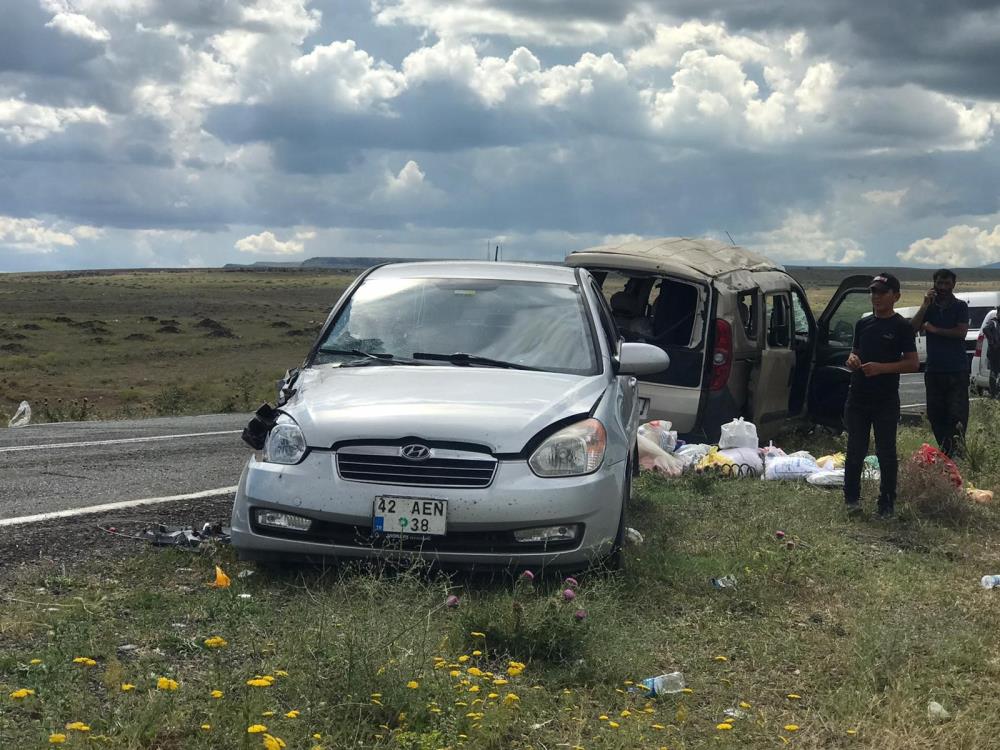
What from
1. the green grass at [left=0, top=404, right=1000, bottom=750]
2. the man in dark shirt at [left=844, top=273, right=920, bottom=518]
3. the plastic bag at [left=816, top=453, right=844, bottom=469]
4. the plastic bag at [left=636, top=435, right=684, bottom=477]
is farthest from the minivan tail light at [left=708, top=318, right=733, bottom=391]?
the green grass at [left=0, top=404, right=1000, bottom=750]

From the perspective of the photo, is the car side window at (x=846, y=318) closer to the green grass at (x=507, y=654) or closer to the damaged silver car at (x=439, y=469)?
the green grass at (x=507, y=654)

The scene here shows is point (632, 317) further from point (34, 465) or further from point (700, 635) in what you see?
point (700, 635)

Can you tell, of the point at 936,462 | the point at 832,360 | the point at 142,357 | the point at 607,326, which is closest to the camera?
the point at 607,326

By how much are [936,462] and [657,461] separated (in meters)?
2.25

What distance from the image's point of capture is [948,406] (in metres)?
10.7

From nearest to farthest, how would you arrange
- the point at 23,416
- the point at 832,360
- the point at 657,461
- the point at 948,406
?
the point at 657,461 → the point at 948,406 → the point at 832,360 → the point at 23,416

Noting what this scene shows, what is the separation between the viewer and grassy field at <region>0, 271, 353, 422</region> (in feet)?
80.8

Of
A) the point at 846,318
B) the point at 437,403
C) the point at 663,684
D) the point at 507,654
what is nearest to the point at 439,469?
the point at 437,403

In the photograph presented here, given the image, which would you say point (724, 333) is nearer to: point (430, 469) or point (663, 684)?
point (430, 469)

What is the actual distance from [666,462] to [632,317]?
6.39 ft

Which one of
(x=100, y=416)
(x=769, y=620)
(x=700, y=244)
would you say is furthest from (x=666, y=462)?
(x=100, y=416)

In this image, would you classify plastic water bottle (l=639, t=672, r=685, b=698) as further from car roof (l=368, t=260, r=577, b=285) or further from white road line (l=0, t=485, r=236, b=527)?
white road line (l=0, t=485, r=236, b=527)

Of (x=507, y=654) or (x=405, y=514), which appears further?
(x=405, y=514)

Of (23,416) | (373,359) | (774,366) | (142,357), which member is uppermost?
(373,359)
